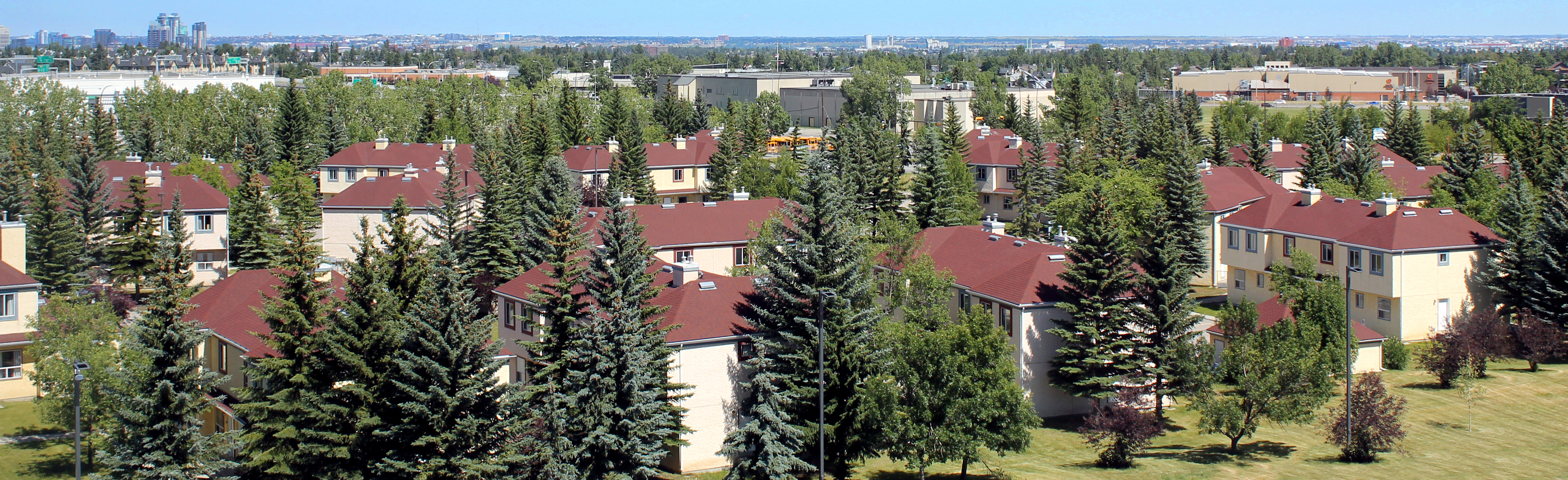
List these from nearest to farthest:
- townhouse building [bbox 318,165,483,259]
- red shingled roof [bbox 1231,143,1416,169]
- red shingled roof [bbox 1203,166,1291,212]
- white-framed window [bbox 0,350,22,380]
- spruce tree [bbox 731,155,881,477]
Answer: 1. spruce tree [bbox 731,155,881,477]
2. white-framed window [bbox 0,350,22,380]
3. red shingled roof [bbox 1203,166,1291,212]
4. townhouse building [bbox 318,165,483,259]
5. red shingled roof [bbox 1231,143,1416,169]

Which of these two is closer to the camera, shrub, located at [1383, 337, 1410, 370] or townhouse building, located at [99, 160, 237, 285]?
shrub, located at [1383, 337, 1410, 370]

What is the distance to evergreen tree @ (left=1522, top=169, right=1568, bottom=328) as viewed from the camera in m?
52.1

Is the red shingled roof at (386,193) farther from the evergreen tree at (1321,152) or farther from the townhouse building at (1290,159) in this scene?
the townhouse building at (1290,159)

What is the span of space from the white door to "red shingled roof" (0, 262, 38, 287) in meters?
53.0

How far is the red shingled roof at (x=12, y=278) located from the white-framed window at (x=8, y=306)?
0.29m

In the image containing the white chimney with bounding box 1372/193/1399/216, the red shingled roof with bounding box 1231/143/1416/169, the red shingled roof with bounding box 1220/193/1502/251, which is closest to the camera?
the red shingled roof with bounding box 1220/193/1502/251

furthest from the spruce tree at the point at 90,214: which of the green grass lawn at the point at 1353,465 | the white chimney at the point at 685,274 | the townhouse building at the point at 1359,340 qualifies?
the townhouse building at the point at 1359,340

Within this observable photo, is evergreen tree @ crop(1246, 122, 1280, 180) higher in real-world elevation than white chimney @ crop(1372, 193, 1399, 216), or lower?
higher

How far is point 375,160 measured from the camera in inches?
3625

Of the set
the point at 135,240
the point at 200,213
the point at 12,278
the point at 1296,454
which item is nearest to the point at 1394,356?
the point at 1296,454

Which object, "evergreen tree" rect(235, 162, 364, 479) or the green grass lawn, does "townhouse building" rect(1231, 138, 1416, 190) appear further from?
"evergreen tree" rect(235, 162, 364, 479)

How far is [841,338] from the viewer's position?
3844cm

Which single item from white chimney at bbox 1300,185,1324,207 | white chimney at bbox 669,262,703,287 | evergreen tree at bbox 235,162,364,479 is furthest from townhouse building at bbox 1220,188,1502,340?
evergreen tree at bbox 235,162,364,479

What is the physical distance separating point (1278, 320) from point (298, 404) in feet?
108
